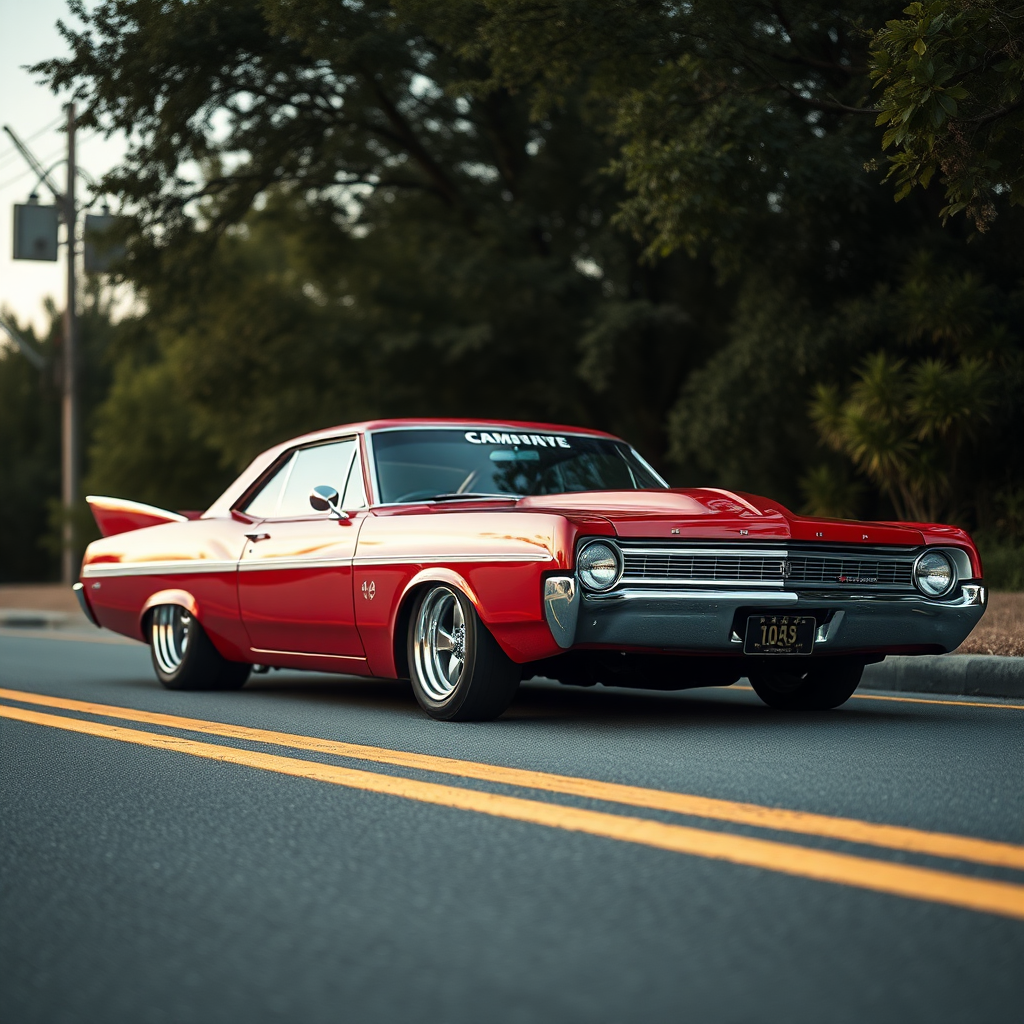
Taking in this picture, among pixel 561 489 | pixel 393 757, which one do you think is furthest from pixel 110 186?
pixel 393 757

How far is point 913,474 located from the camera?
17.2 m

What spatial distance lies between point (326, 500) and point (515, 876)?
4.17 meters

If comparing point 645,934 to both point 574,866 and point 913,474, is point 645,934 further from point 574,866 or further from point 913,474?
point 913,474

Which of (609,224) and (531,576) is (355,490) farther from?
(609,224)

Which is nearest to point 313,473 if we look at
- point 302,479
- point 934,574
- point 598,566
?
point 302,479

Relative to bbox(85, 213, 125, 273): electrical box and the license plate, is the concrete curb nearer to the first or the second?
the license plate

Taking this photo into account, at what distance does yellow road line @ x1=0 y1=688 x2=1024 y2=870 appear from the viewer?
4039 mm

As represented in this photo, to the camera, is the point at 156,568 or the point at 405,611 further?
the point at 156,568

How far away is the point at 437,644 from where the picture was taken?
7133mm

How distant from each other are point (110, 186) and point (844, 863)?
19106 millimetres

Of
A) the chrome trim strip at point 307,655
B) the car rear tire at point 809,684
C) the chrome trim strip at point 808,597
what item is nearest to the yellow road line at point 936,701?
the car rear tire at point 809,684

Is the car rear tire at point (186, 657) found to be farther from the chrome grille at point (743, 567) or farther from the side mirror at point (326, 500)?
the chrome grille at point (743, 567)

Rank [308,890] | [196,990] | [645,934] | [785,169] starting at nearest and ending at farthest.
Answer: [196,990] → [645,934] → [308,890] → [785,169]

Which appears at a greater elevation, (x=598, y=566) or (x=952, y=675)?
(x=598, y=566)
